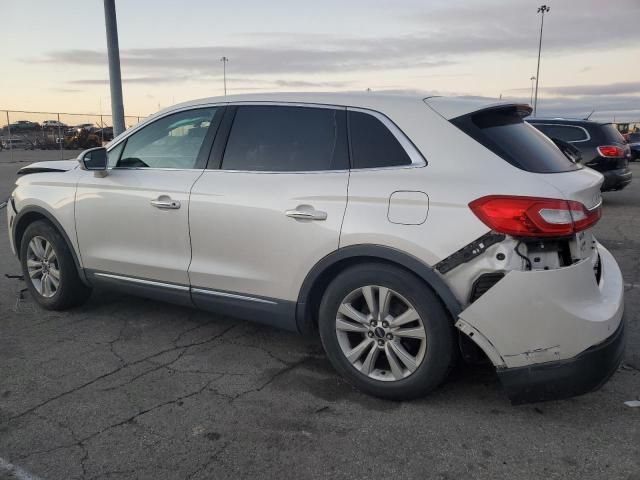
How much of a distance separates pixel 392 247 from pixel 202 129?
1776 millimetres

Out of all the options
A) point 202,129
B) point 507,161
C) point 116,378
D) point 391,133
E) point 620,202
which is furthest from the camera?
point 620,202

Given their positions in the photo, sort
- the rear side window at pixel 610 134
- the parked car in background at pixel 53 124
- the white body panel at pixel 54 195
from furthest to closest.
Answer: the parked car in background at pixel 53 124
the rear side window at pixel 610 134
the white body panel at pixel 54 195

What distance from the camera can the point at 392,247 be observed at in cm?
304

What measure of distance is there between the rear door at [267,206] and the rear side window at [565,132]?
819 centimetres

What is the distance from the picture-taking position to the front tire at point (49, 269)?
469 cm

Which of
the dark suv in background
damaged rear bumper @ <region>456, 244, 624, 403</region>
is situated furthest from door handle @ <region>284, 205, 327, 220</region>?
the dark suv in background

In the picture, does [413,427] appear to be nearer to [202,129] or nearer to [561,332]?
[561,332]

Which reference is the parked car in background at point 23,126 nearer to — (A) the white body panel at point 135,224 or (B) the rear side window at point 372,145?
(A) the white body panel at point 135,224

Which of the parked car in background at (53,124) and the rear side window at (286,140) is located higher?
the parked car in background at (53,124)

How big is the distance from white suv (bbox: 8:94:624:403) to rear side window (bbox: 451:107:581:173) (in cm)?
1

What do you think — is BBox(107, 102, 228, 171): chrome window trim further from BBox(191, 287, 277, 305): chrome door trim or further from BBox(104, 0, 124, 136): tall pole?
BBox(104, 0, 124, 136): tall pole

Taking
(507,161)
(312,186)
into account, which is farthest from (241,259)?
(507,161)

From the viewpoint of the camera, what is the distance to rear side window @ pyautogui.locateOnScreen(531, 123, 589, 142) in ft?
34.5

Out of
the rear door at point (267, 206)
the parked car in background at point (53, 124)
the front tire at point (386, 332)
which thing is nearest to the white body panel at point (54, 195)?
the rear door at point (267, 206)
